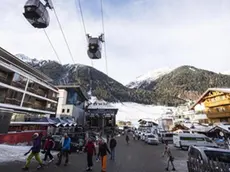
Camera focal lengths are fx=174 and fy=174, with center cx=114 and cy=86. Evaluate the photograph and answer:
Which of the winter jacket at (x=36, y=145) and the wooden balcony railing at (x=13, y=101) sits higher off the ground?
the wooden balcony railing at (x=13, y=101)

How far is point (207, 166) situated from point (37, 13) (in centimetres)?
932

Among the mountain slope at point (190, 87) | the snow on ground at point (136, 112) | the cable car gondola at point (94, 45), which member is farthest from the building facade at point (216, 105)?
the mountain slope at point (190, 87)

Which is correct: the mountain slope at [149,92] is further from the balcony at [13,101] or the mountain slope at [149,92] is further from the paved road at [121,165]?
the paved road at [121,165]

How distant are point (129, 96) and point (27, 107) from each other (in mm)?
140968

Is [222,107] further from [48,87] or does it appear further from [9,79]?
[9,79]

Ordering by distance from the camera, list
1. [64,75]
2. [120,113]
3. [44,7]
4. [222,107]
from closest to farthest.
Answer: [44,7] → [222,107] → [120,113] → [64,75]

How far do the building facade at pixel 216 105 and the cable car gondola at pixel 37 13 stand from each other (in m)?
40.1

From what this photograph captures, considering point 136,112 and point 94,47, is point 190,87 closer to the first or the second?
point 136,112

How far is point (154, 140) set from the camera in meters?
29.5

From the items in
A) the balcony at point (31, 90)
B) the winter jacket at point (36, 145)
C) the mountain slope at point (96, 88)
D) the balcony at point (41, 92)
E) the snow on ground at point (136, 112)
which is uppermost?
the mountain slope at point (96, 88)

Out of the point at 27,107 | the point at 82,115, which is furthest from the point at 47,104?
the point at 82,115

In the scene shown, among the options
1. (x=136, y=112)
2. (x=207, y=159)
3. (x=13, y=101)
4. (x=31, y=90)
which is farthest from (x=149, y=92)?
(x=207, y=159)

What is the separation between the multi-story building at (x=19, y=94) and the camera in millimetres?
26672

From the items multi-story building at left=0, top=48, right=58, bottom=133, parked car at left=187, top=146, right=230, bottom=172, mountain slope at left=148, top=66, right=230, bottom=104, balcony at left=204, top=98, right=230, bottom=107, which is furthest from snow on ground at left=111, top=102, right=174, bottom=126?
parked car at left=187, top=146, right=230, bottom=172
